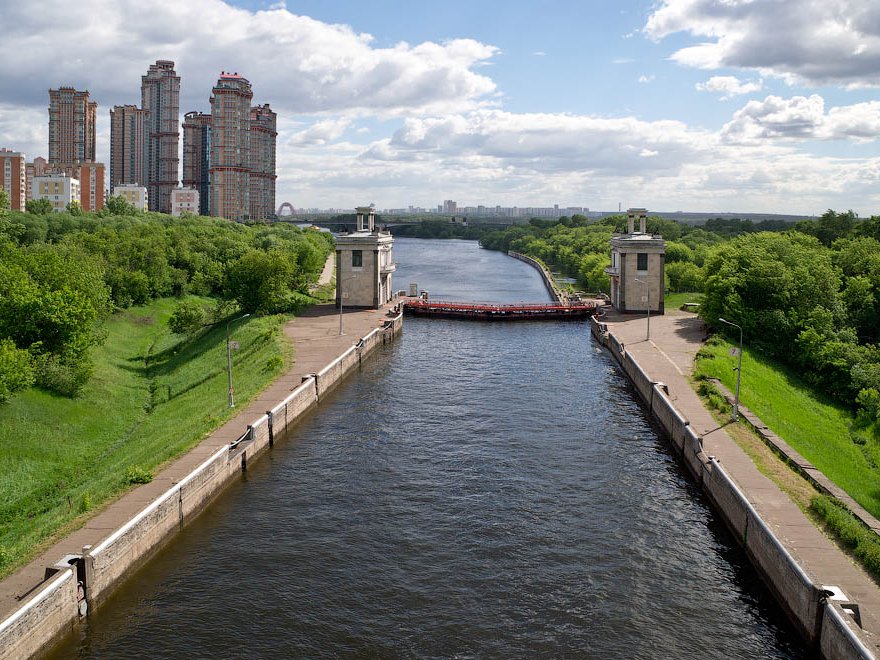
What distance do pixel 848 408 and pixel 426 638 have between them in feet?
99.4

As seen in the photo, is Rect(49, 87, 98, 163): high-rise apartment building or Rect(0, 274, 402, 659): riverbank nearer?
Rect(0, 274, 402, 659): riverbank

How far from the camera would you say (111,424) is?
128ft

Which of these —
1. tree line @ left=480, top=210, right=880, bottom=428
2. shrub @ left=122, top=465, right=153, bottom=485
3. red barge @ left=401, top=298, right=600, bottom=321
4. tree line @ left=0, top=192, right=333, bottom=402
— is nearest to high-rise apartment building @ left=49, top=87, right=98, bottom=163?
tree line @ left=0, top=192, right=333, bottom=402

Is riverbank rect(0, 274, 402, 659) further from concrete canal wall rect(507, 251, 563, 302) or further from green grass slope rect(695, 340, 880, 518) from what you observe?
concrete canal wall rect(507, 251, 563, 302)

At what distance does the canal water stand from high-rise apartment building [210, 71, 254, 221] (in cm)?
16087

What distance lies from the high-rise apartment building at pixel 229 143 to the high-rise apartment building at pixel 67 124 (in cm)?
3164

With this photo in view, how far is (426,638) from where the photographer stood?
1919cm

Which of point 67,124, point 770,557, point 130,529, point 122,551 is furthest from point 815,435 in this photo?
point 67,124

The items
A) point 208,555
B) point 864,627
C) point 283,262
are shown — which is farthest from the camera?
point 283,262

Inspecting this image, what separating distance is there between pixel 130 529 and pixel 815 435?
28.1 m

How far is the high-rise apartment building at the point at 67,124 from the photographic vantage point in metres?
189

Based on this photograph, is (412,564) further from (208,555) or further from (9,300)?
(9,300)

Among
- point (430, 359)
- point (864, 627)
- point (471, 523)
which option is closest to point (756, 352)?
point (430, 359)

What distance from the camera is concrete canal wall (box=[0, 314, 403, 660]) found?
17953mm
